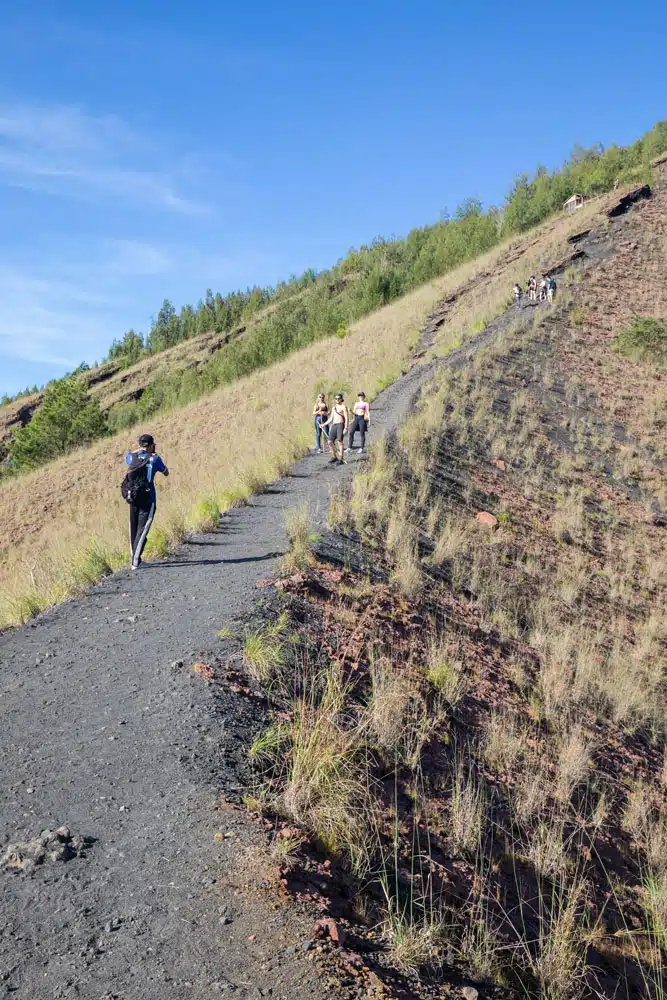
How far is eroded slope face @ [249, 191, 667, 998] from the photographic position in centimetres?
367

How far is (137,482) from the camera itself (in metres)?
8.48

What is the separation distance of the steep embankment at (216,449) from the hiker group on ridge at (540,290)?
620mm

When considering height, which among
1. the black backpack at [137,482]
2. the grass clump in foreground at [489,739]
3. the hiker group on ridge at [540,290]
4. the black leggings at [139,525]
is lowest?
the grass clump in foreground at [489,739]

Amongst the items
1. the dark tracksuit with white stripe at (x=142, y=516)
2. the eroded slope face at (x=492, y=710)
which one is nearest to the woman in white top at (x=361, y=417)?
→ the eroded slope face at (x=492, y=710)

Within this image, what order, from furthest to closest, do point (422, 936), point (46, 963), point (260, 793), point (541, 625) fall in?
point (541, 625), point (260, 793), point (422, 936), point (46, 963)

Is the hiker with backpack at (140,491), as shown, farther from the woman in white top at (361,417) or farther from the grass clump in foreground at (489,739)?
the woman in white top at (361,417)

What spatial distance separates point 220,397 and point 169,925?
2884 cm

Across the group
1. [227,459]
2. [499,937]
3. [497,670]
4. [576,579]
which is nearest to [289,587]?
[497,670]

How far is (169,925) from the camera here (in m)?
2.99

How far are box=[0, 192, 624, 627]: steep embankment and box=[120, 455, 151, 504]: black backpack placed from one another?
3.16 ft

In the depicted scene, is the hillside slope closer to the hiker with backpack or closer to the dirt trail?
the dirt trail

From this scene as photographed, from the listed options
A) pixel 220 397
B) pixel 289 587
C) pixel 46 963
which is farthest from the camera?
pixel 220 397

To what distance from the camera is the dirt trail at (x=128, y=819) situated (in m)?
2.79

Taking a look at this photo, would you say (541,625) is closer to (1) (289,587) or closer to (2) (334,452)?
(1) (289,587)
